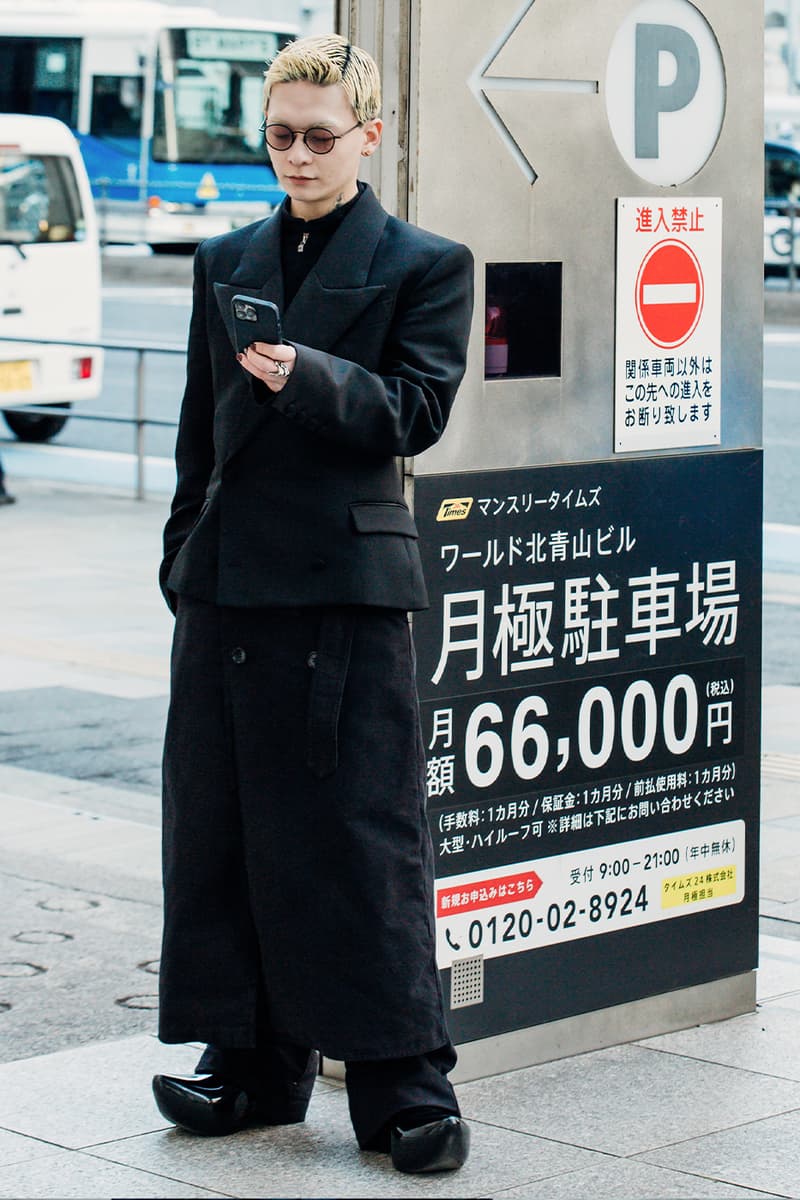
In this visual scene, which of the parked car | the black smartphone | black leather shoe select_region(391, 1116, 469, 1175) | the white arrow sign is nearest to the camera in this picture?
the black smartphone

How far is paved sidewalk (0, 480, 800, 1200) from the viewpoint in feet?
12.2

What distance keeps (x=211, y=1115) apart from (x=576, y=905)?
0.92 metres

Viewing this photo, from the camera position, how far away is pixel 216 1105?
3.90 metres

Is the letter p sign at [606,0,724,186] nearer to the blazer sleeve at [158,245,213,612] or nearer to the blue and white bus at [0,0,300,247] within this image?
the blazer sleeve at [158,245,213,612]

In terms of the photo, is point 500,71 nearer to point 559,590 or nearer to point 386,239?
point 386,239

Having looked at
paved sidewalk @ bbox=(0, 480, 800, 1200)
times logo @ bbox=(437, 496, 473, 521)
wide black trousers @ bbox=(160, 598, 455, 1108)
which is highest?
times logo @ bbox=(437, 496, 473, 521)

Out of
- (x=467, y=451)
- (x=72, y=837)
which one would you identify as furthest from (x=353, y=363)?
(x=72, y=837)

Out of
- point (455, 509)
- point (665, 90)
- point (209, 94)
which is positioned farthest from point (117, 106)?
point (455, 509)

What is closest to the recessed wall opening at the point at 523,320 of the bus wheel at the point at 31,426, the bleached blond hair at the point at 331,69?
the bleached blond hair at the point at 331,69

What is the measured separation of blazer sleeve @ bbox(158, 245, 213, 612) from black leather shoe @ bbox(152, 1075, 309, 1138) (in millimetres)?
892

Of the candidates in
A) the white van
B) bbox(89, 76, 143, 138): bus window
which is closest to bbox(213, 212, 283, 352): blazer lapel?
the white van

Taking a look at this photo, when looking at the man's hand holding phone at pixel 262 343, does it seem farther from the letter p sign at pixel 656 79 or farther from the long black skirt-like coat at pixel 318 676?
the letter p sign at pixel 656 79

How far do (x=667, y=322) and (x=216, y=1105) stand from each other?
182cm

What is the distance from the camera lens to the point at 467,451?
13.6 ft
